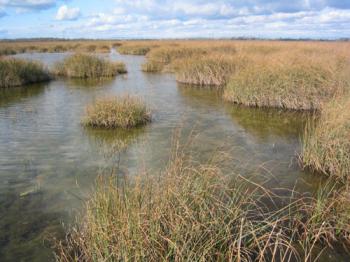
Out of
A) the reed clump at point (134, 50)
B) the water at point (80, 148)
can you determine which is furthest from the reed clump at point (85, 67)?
the reed clump at point (134, 50)

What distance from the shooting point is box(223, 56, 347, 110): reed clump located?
1281cm

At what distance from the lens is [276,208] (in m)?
5.77

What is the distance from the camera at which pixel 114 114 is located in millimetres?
10734

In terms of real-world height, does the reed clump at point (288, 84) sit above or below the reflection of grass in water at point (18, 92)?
above

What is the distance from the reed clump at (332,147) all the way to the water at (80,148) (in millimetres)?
350

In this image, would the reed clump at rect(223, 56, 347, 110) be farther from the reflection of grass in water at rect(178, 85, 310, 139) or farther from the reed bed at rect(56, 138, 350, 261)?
the reed bed at rect(56, 138, 350, 261)

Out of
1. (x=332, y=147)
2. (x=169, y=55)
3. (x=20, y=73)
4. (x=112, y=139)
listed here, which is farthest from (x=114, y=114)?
(x=169, y=55)

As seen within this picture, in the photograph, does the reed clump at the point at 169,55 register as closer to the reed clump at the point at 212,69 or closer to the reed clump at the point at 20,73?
the reed clump at the point at 212,69

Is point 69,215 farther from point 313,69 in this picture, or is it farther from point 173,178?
point 313,69

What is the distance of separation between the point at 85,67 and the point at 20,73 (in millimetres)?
4156

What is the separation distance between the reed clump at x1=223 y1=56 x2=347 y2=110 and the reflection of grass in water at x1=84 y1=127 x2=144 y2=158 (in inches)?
204

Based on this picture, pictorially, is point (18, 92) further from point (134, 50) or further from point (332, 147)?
point (134, 50)

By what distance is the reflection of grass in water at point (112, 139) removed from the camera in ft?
28.8

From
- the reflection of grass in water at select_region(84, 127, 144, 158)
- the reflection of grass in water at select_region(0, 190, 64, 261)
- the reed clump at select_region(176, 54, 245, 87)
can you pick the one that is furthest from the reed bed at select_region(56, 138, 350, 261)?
the reed clump at select_region(176, 54, 245, 87)
